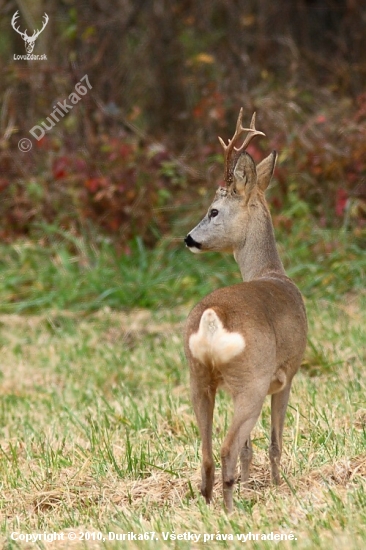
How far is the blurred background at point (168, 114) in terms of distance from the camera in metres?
9.52

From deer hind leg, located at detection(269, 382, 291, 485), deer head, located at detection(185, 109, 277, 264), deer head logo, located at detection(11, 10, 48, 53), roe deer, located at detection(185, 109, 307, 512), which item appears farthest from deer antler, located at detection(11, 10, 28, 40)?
deer hind leg, located at detection(269, 382, 291, 485)

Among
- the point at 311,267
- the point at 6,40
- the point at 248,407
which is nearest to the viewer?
the point at 248,407

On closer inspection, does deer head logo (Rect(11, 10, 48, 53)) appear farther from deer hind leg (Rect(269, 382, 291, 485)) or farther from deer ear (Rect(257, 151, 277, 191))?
deer hind leg (Rect(269, 382, 291, 485))

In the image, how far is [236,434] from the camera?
376 cm

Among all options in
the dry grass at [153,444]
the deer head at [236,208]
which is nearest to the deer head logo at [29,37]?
the dry grass at [153,444]

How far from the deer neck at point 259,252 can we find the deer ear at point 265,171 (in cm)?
24

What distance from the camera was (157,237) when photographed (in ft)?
32.3

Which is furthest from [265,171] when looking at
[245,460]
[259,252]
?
[245,460]

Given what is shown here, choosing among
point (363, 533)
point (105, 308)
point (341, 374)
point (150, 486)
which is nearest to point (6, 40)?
point (105, 308)

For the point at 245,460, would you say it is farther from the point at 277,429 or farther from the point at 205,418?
the point at 205,418

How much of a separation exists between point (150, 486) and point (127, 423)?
1.10m

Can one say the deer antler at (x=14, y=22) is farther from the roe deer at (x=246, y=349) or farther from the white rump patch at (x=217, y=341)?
the white rump patch at (x=217, y=341)

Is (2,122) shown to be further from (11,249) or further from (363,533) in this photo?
(363,533)

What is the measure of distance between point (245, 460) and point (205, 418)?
44cm
